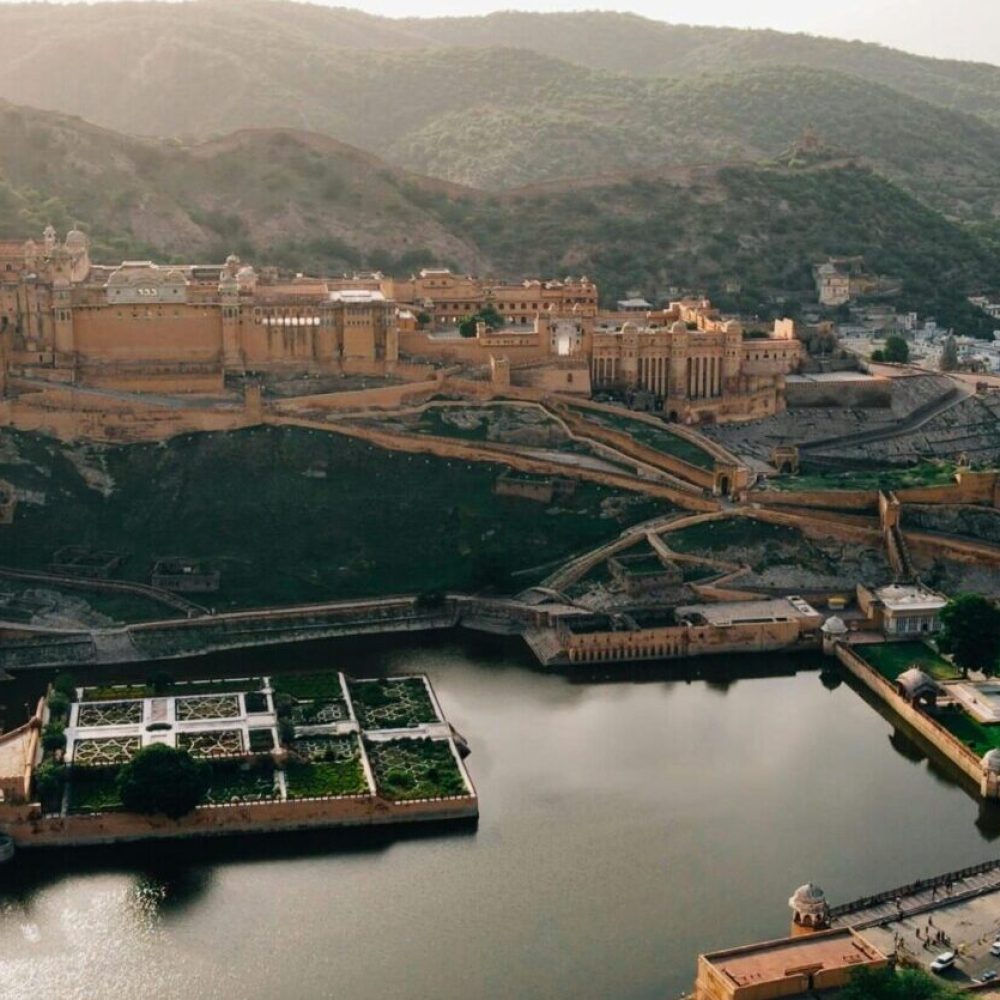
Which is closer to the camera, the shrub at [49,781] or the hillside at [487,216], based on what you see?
the shrub at [49,781]

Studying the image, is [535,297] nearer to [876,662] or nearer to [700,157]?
[876,662]

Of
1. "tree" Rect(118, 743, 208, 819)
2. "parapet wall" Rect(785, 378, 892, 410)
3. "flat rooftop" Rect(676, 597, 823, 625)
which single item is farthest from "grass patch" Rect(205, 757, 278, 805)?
"parapet wall" Rect(785, 378, 892, 410)

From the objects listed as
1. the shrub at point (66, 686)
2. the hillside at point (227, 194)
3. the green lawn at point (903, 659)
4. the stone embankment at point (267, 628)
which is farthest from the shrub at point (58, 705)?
the hillside at point (227, 194)

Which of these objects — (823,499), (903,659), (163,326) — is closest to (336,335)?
(163,326)

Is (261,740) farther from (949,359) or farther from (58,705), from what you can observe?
(949,359)

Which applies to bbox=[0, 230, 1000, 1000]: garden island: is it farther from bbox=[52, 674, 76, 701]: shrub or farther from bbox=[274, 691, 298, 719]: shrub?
bbox=[274, 691, 298, 719]: shrub

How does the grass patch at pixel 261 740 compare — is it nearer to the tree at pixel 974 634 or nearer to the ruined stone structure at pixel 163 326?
the tree at pixel 974 634
